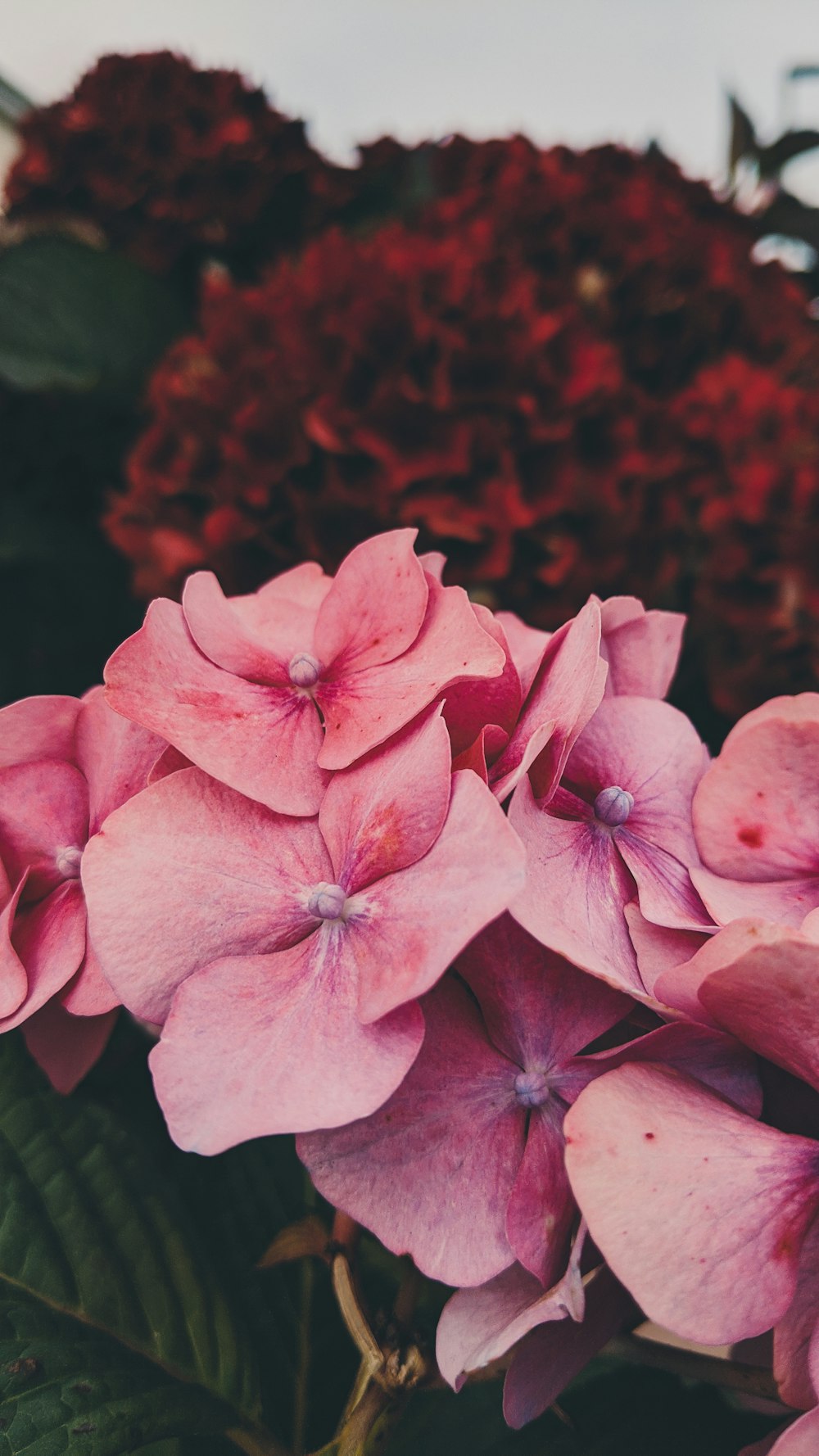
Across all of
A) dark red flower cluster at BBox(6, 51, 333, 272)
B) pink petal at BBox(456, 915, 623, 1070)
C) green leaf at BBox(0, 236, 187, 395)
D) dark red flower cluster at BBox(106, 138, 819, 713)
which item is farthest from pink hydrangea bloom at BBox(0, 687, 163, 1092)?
dark red flower cluster at BBox(6, 51, 333, 272)

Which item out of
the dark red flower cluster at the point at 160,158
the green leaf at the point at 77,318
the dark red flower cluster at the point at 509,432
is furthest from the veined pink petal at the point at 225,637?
the dark red flower cluster at the point at 160,158

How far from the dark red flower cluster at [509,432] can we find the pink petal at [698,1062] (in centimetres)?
39

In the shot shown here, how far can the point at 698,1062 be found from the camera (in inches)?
8.9

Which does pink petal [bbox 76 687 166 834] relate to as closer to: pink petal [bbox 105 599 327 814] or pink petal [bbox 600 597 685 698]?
pink petal [bbox 105 599 327 814]

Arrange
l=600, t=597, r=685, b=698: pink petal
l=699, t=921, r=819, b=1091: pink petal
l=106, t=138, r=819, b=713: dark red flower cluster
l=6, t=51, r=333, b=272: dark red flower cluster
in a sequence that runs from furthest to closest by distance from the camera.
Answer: l=6, t=51, r=333, b=272: dark red flower cluster → l=106, t=138, r=819, b=713: dark red flower cluster → l=600, t=597, r=685, b=698: pink petal → l=699, t=921, r=819, b=1091: pink petal

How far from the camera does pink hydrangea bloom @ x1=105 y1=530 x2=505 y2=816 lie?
248mm

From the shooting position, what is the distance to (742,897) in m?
0.26

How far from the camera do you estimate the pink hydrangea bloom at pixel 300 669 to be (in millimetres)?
248

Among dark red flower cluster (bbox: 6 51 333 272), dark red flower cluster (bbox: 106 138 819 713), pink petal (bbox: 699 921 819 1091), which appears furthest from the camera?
dark red flower cluster (bbox: 6 51 333 272)

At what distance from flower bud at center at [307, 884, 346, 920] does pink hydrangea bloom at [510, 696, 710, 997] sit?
43 mm

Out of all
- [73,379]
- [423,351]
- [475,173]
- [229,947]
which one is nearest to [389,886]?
[229,947]

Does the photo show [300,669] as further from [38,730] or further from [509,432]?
[509,432]

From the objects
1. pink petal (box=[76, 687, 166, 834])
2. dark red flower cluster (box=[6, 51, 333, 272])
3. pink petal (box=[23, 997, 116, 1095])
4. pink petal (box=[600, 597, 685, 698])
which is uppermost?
dark red flower cluster (box=[6, 51, 333, 272])

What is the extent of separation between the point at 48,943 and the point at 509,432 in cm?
43
